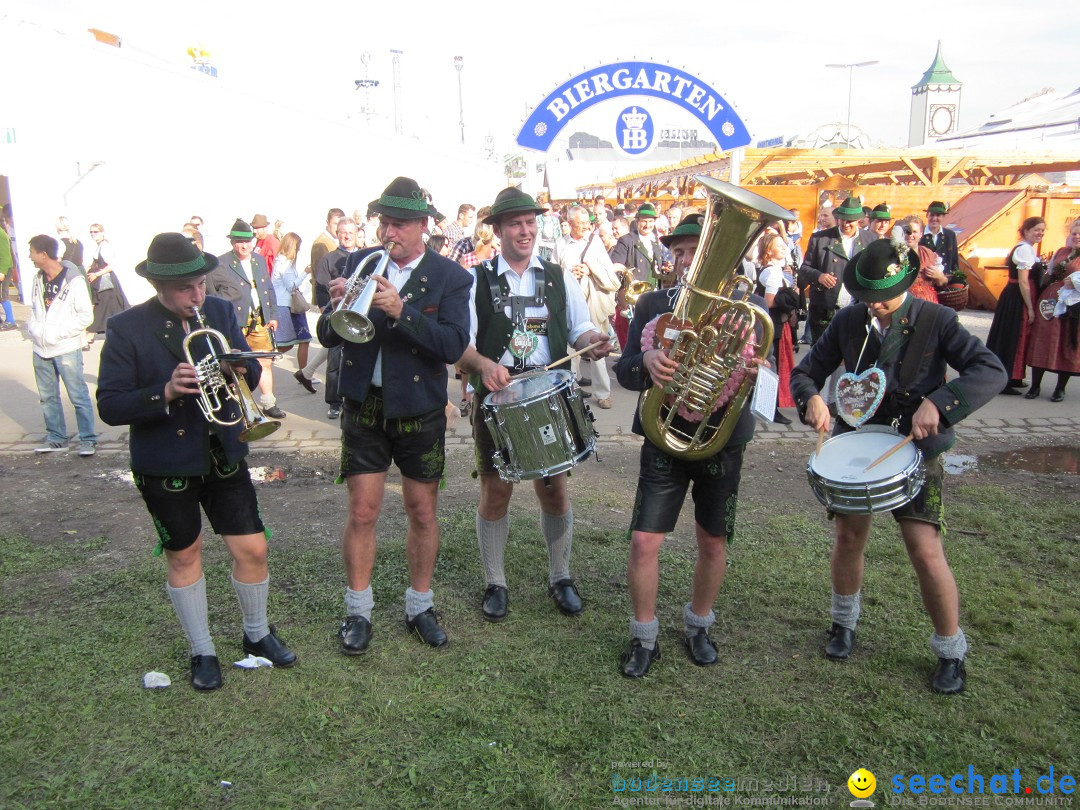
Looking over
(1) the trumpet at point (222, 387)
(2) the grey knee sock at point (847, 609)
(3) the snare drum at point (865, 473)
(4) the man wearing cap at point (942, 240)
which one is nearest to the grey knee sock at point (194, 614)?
(1) the trumpet at point (222, 387)

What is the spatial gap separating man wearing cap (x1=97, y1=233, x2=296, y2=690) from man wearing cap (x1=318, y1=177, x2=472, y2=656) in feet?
1.44

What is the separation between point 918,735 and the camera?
3178 millimetres

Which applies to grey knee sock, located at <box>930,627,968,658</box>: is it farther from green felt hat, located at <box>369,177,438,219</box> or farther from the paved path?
the paved path

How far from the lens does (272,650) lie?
378cm

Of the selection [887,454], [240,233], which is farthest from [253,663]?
[240,233]

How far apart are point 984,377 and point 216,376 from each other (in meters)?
3.04

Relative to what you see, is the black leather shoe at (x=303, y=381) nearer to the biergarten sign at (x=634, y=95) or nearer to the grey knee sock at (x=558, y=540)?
the biergarten sign at (x=634, y=95)

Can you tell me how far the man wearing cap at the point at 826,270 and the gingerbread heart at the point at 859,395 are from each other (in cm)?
482

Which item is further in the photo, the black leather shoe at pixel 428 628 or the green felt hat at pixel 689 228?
the black leather shoe at pixel 428 628

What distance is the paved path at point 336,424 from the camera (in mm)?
7617

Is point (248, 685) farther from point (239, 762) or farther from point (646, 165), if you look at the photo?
point (646, 165)

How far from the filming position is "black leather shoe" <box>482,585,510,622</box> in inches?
166

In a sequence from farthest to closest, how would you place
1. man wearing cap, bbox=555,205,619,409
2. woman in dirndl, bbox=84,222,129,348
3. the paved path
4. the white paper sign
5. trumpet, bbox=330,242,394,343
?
1. woman in dirndl, bbox=84,222,129,348
2. man wearing cap, bbox=555,205,619,409
3. the paved path
4. trumpet, bbox=330,242,394,343
5. the white paper sign

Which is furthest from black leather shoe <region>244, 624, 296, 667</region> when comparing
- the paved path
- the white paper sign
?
the paved path
